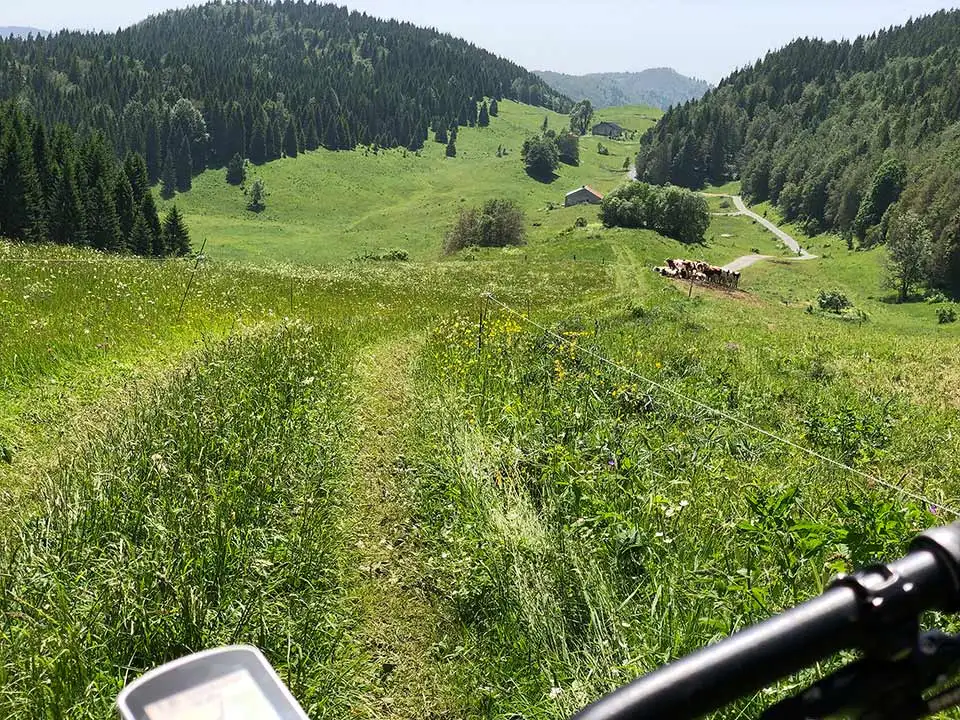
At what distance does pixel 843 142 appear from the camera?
444 ft

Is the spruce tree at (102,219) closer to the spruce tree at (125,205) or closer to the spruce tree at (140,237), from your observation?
the spruce tree at (125,205)

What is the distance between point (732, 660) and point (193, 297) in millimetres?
15387

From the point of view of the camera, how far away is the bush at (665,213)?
245 ft

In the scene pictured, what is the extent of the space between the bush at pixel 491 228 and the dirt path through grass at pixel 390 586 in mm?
65756

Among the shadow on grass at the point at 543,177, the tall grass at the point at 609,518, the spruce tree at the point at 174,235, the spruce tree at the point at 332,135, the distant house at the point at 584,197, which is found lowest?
the spruce tree at the point at 174,235

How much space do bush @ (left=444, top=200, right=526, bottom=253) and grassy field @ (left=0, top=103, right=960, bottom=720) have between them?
60603mm

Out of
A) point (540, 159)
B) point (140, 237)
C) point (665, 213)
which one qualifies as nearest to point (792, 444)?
point (140, 237)

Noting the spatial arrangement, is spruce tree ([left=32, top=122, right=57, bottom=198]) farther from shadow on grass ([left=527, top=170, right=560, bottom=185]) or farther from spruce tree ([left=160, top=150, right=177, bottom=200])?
shadow on grass ([left=527, top=170, right=560, bottom=185])

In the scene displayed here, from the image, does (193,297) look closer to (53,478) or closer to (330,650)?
(53,478)

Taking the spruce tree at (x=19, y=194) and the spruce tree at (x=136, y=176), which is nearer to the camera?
the spruce tree at (x=19, y=194)

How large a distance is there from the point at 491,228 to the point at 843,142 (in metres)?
98.0

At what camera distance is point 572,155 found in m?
194

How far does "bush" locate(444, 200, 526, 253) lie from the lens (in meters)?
73.9

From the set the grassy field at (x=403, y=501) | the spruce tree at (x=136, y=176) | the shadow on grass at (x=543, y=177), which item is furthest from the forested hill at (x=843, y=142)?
the spruce tree at (x=136, y=176)
